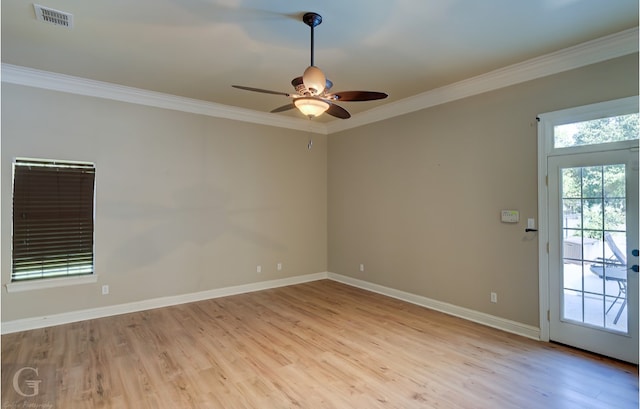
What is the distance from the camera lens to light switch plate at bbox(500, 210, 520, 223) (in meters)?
3.98

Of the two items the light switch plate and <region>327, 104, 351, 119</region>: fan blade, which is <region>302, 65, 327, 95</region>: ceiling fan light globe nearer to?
<region>327, 104, 351, 119</region>: fan blade

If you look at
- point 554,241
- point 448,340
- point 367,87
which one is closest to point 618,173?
point 554,241

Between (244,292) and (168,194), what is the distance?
2.08 meters

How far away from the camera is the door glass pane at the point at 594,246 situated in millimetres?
3262

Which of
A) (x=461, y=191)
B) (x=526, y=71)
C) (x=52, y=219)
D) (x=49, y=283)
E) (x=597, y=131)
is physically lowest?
(x=49, y=283)

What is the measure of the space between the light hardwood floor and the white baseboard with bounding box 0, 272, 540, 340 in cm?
14

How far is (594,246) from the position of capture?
11.3 feet

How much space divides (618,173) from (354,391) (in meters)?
3.30

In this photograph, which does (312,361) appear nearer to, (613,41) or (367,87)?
(367,87)

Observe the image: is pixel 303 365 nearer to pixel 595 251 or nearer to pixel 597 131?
pixel 595 251

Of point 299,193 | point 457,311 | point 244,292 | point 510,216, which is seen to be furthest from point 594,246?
point 244,292

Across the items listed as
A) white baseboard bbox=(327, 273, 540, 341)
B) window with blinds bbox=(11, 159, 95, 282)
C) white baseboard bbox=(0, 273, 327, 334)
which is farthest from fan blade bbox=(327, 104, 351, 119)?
white baseboard bbox=(0, 273, 327, 334)

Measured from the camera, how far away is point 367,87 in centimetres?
455

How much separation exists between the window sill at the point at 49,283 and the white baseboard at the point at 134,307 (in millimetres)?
379
